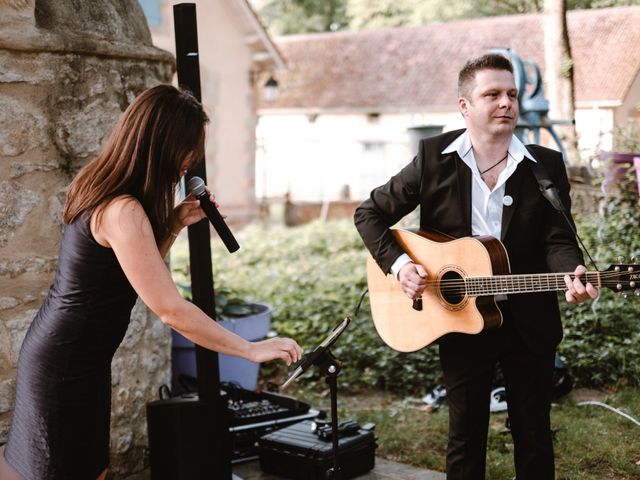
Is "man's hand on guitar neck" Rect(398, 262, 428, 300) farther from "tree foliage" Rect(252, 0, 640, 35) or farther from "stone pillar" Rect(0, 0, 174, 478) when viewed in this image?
"tree foliage" Rect(252, 0, 640, 35)

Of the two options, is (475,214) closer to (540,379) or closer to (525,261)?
(525,261)

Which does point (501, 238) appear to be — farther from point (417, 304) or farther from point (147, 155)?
point (147, 155)

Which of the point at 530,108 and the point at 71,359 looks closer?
the point at 71,359

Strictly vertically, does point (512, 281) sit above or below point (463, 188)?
below

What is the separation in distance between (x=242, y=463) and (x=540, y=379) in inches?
81.6

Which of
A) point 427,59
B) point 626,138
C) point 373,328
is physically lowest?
point 373,328

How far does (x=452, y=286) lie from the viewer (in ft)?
11.5

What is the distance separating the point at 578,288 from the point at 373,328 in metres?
4.42

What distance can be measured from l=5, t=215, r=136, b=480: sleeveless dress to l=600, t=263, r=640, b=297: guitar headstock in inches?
66.8

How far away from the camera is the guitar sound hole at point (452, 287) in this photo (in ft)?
11.3

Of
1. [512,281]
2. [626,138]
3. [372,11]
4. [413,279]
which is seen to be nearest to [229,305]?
[413,279]

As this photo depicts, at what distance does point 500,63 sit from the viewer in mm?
3363

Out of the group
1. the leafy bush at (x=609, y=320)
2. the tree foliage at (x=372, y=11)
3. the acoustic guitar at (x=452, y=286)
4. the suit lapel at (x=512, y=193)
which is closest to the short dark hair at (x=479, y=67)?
the suit lapel at (x=512, y=193)

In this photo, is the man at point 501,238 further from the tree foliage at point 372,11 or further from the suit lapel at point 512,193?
the tree foliage at point 372,11
